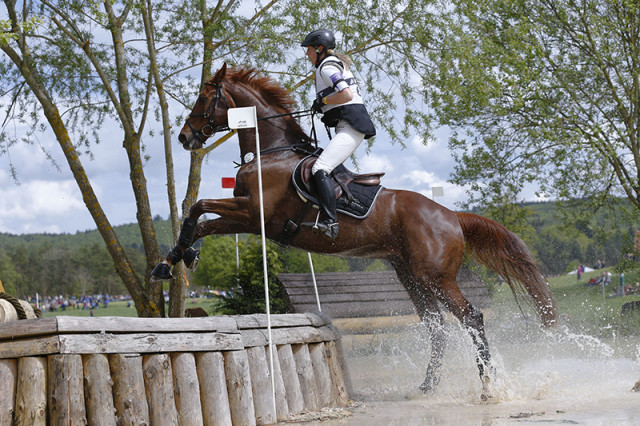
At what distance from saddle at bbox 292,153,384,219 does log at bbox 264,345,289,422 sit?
4.00 ft

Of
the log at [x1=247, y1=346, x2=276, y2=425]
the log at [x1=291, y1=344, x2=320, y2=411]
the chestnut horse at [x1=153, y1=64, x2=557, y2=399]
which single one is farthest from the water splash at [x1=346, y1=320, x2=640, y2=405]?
the log at [x1=247, y1=346, x2=276, y2=425]

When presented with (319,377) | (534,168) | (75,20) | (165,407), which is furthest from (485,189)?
(165,407)

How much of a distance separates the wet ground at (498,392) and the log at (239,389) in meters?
0.42

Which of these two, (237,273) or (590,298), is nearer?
(237,273)

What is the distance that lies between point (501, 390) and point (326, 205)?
6.34ft

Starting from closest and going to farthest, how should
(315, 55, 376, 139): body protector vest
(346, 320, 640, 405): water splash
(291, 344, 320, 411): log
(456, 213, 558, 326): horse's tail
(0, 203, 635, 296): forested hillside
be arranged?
1. (291, 344, 320, 411): log
2. (315, 55, 376, 139): body protector vest
3. (346, 320, 640, 405): water splash
4. (456, 213, 558, 326): horse's tail
5. (0, 203, 635, 296): forested hillside

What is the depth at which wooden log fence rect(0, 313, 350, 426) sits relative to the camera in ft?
10.9

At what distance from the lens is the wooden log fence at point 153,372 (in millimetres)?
3309

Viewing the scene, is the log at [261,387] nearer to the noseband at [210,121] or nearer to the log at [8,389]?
the log at [8,389]

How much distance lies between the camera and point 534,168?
13375mm

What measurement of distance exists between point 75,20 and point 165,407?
658 centimetres

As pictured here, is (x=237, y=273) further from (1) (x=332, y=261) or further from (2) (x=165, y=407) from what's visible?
(2) (x=165, y=407)

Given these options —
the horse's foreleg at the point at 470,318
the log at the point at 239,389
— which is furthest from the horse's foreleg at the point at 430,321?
the log at the point at 239,389

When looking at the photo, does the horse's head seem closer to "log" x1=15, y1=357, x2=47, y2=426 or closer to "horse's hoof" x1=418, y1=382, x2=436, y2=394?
"log" x1=15, y1=357, x2=47, y2=426
